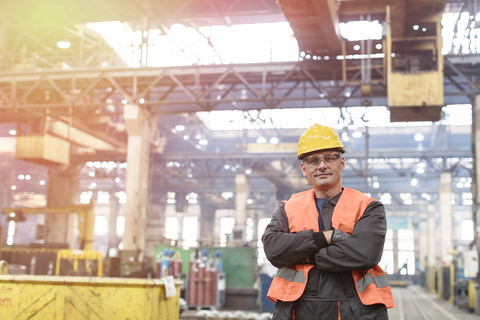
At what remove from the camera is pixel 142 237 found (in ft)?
60.6

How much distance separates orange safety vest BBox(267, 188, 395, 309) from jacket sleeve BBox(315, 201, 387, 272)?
3.5 inches

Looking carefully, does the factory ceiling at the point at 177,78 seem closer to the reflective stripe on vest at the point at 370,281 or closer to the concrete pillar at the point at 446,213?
the concrete pillar at the point at 446,213

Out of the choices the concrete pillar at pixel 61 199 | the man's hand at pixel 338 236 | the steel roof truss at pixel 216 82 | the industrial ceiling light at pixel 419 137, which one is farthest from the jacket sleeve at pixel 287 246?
the industrial ceiling light at pixel 419 137

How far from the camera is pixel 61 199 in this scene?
25.9 meters

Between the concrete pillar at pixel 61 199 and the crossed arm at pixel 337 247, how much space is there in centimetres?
2433

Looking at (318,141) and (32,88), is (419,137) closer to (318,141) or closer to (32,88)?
(32,88)

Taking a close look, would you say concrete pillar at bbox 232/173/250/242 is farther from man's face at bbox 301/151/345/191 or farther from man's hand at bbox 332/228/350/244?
man's hand at bbox 332/228/350/244

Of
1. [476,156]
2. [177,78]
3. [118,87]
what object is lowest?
[476,156]

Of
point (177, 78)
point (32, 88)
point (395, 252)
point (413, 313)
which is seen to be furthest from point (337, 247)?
point (395, 252)

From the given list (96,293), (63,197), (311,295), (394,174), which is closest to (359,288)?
(311,295)

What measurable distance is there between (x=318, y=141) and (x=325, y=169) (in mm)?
170

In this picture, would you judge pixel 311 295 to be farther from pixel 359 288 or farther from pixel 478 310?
pixel 478 310

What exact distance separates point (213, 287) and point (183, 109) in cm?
818

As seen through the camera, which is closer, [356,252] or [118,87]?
[356,252]
